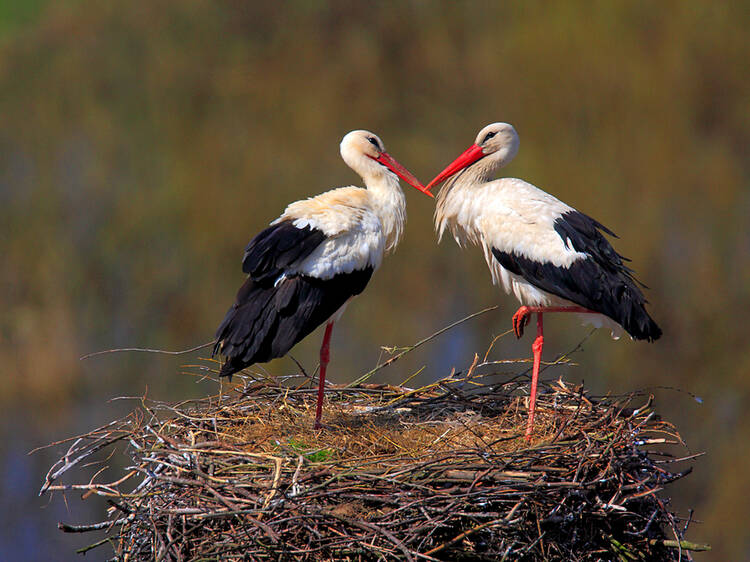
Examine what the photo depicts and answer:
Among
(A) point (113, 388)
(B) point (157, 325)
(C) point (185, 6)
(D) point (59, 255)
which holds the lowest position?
(A) point (113, 388)

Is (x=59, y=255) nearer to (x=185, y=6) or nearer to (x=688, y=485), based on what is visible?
(x=185, y=6)

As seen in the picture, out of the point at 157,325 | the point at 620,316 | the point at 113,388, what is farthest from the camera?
the point at 113,388

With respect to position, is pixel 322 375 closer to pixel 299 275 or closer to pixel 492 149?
pixel 299 275

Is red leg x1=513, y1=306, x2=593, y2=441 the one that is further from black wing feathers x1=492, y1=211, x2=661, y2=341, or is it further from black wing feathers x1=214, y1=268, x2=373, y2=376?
A: black wing feathers x1=214, y1=268, x2=373, y2=376

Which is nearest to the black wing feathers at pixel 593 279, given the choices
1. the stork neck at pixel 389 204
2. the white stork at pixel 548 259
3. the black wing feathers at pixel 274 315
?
the white stork at pixel 548 259

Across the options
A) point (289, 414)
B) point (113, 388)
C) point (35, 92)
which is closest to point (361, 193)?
point (289, 414)

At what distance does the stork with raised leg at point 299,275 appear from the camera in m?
2.98

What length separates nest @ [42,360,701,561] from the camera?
8.32 ft

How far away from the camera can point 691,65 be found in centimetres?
926

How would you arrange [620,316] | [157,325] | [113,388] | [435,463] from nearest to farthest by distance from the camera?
[435,463]
[620,316]
[157,325]
[113,388]

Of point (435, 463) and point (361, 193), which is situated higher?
point (361, 193)

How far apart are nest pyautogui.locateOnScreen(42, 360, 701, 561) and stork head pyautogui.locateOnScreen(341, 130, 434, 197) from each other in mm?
1027

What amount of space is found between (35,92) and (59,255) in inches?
77.5

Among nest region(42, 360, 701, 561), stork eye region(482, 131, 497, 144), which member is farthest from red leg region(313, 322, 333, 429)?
stork eye region(482, 131, 497, 144)
